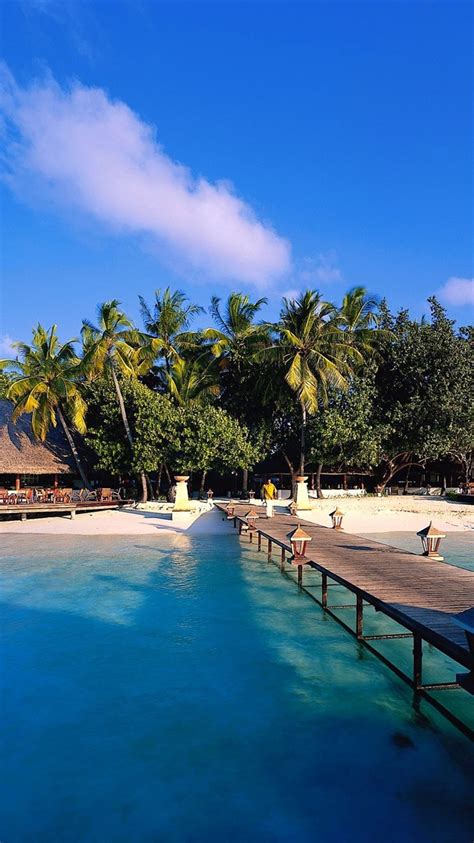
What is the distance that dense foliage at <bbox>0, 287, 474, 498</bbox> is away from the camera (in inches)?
904

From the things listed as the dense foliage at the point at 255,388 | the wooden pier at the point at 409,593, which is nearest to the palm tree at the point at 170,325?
the dense foliage at the point at 255,388

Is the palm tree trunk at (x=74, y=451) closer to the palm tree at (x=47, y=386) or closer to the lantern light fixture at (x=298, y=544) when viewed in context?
the palm tree at (x=47, y=386)

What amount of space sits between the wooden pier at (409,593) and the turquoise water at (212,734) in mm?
434

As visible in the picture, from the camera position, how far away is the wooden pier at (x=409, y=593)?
450cm

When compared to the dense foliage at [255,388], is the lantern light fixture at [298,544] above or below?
below

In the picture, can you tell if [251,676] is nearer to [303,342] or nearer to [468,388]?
[303,342]

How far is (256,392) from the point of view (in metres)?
26.0

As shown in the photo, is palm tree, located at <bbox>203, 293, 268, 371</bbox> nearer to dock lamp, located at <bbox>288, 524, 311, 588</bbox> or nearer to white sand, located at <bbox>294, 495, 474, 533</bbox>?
white sand, located at <bbox>294, 495, 474, 533</bbox>

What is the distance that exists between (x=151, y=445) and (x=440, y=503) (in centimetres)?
1428

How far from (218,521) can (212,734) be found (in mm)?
14062

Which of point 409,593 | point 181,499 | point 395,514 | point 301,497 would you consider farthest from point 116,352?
point 409,593

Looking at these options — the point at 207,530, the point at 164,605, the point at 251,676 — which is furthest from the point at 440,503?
the point at 251,676

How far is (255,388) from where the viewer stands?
2511 centimetres

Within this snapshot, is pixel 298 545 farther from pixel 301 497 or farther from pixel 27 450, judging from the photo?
pixel 27 450
